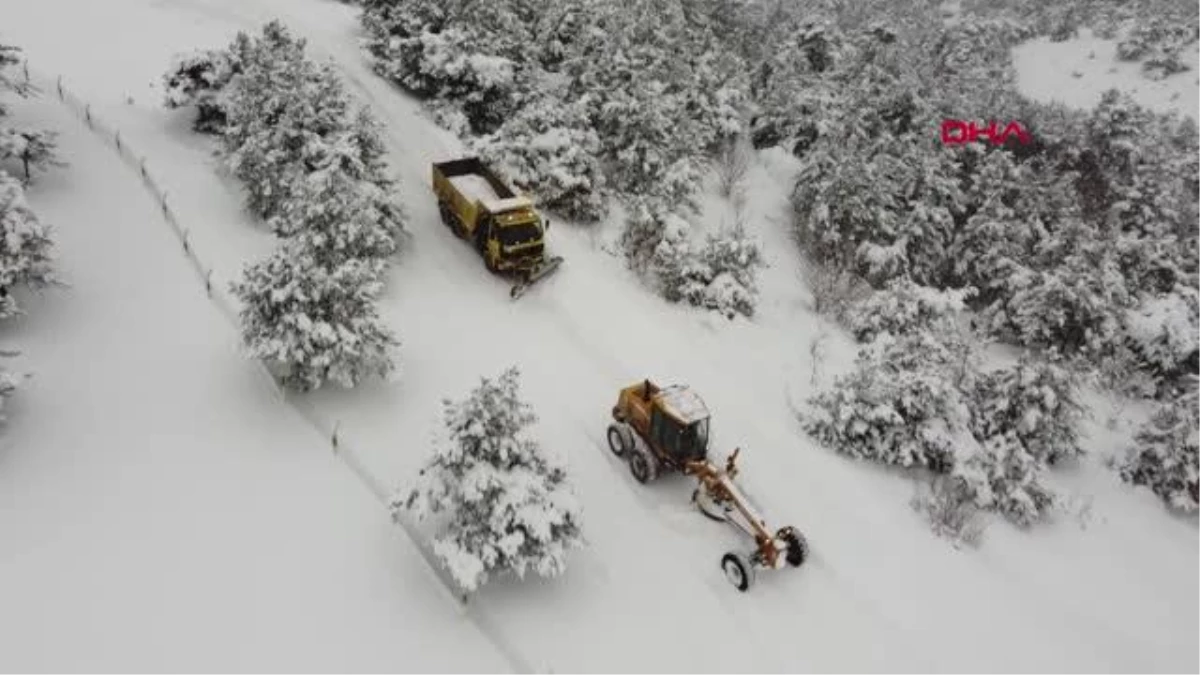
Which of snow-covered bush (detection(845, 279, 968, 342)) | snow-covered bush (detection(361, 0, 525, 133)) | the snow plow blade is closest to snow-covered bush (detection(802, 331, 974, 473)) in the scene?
snow-covered bush (detection(845, 279, 968, 342))

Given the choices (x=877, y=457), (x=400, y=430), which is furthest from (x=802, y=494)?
(x=400, y=430)

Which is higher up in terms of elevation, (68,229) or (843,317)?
(68,229)

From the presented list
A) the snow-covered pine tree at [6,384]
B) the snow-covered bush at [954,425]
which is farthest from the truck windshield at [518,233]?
the snow-covered pine tree at [6,384]

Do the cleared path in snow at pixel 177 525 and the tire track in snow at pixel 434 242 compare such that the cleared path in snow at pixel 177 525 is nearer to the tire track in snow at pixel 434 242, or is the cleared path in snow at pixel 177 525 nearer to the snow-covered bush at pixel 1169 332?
the tire track in snow at pixel 434 242

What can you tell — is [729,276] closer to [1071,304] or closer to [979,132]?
[1071,304]

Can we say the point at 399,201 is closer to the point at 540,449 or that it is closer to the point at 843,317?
the point at 540,449

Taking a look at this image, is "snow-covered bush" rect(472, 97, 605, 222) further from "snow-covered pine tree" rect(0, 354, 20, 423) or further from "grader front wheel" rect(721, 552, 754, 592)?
"snow-covered pine tree" rect(0, 354, 20, 423)

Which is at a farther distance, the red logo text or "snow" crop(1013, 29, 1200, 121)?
"snow" crop(1013, 29, 1200, 121)
